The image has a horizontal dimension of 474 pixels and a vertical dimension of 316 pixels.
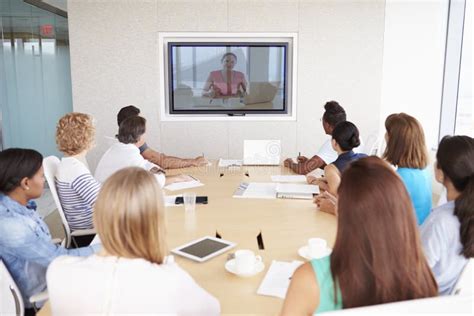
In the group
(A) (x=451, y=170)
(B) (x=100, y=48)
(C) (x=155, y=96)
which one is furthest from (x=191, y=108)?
(A) (x=451, y=170)

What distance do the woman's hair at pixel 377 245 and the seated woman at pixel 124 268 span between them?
0.48 metres

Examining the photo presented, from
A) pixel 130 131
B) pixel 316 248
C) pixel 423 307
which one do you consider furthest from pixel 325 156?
pixel 423 307

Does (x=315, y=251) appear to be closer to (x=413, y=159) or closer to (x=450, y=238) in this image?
(x=450, y=238)

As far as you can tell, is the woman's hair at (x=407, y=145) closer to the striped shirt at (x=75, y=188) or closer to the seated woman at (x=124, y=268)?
the seated woman at (x=124, y=268)

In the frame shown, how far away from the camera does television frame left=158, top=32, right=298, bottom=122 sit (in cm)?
502

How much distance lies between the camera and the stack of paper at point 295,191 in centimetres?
275

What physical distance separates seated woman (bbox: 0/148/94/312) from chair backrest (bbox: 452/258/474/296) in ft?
4.87

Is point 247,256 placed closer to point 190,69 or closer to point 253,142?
point 253,142

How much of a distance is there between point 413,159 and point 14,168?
201cm

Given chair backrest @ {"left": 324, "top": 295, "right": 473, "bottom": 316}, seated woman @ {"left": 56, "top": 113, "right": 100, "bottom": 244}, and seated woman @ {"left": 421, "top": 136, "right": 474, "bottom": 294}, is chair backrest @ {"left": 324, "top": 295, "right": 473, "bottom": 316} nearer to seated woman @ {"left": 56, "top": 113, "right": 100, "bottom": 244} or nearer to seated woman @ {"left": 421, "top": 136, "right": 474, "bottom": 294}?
seated woman @ {"left": 421, "top": 136, "right": 474, "bottom": 294}

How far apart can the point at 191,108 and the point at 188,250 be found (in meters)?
3.55

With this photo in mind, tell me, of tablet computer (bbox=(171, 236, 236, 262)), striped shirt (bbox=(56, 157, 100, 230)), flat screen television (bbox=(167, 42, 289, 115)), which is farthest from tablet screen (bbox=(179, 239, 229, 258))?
flat screen television (bbox=(167, 42, 289, 115))

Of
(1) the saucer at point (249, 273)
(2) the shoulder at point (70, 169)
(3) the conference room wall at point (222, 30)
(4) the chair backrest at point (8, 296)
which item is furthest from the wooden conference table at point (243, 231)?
(3) the conference room wall at point (222, 30)

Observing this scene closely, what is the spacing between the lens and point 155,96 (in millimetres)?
5070
